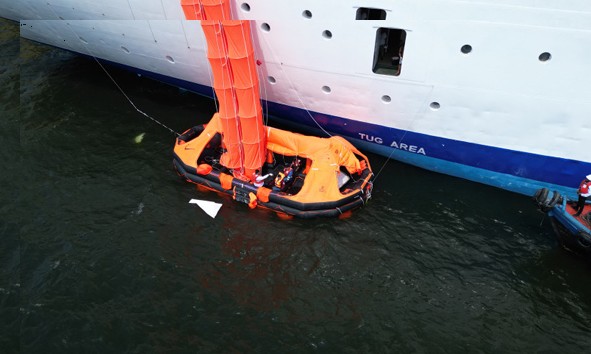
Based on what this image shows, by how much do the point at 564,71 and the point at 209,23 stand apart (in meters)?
8.35

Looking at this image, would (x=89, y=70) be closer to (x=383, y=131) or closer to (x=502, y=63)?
(x=383, y=131)

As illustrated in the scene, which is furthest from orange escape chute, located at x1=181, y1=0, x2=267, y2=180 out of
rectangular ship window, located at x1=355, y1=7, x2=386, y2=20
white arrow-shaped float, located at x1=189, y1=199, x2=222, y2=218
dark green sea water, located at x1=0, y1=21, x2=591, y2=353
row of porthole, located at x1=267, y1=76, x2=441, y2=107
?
rectangular ship window, located at x1=355, y1=7, x2=386, y2=20

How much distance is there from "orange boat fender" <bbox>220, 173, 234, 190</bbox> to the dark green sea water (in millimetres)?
430

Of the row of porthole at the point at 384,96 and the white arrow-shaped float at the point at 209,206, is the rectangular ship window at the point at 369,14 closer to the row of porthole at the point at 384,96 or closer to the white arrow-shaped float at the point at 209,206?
the row of porthole at the point at 384,96

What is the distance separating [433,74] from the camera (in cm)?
1064

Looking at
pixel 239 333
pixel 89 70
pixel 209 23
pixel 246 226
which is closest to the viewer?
pixel 239 333

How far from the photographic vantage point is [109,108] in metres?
16.1

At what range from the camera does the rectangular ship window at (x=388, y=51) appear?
1116cm

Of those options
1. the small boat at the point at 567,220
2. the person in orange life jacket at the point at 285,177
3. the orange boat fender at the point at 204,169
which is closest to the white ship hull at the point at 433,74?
the small boat at the point at 567,220

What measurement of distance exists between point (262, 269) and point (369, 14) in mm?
6994

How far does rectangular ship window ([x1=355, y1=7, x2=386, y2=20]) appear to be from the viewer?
418 inches

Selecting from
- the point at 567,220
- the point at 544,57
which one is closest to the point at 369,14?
the point at 544,57

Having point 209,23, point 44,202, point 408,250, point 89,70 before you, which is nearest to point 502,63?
point 408,250

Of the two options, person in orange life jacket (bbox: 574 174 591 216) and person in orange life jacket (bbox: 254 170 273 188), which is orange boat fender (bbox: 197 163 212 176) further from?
person in orange life jacket (bbox: 574 174 591 216)
